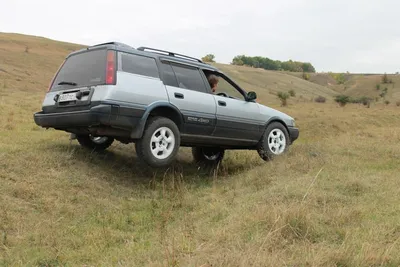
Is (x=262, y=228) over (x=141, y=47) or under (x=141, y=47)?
under

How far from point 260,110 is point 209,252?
4.70m

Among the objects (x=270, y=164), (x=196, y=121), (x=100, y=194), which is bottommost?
(x=100, y=194)

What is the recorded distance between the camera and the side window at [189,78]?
6295 millimetres

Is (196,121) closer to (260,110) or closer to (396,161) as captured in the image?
(260,110)

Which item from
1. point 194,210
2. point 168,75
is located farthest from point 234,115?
point 194,210

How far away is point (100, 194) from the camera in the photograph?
5484 millimetres

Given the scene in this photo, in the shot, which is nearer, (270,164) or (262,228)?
(262,228)

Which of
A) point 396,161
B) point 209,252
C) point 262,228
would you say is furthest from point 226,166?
point 209,252

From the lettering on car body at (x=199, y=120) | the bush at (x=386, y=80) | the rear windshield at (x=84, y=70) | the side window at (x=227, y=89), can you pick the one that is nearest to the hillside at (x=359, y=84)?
the bush at (x=386, y=80)

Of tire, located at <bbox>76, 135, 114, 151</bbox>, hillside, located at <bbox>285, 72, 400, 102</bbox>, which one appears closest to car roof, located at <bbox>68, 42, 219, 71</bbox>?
tire, located at <bbox>76, 135, 114, 151</bbox>

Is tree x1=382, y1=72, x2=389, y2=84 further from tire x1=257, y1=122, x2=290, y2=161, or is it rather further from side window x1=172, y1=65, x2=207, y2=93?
side window x1=172, y1=65, x2=207, y2=93

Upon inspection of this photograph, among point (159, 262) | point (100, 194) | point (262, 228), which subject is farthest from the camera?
point (100, 194)

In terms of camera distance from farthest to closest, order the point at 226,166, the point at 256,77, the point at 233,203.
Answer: the point at 256,77 < the point at 226,166 < the point at 233,203

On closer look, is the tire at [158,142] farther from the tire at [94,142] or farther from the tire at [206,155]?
the tire at [206,155]
